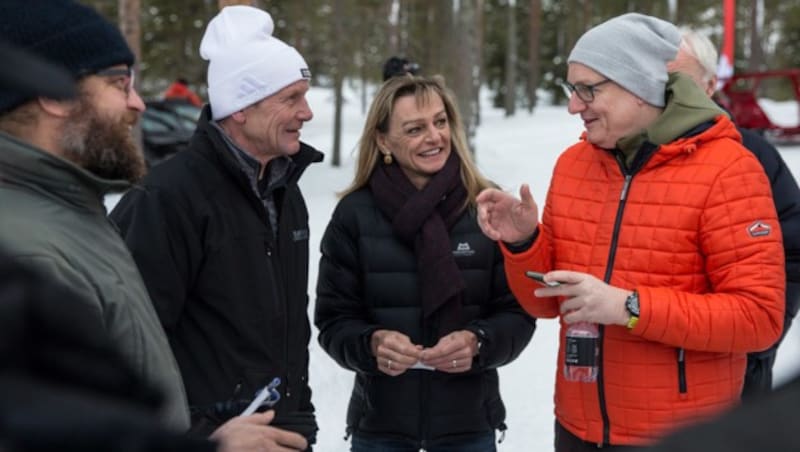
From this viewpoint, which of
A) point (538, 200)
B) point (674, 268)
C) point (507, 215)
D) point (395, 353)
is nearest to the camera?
point (674, 268)

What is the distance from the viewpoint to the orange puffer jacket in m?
2.38

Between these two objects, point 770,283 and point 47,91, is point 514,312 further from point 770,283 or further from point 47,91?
point 47,91

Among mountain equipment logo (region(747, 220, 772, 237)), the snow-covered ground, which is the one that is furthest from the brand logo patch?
mountain equipment logo (region(747, 220, 772, 237))

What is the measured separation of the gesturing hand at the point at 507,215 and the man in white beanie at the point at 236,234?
2.16 ft

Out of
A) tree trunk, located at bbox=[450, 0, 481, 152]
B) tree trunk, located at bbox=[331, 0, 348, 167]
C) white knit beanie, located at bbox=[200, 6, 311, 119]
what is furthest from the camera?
tree trunk, located at bbox=[331, 0, 348, 167]

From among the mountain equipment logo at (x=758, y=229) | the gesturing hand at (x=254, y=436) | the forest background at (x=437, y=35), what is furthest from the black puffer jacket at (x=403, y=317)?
the forest background at (x=437, y=35)

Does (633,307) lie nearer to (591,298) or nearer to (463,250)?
(591,298)

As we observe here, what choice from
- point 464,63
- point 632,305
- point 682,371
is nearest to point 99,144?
point 632,305

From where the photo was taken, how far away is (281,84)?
2.88 meters

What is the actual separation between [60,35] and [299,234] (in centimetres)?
140

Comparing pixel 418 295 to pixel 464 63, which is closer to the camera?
pixel 418 295

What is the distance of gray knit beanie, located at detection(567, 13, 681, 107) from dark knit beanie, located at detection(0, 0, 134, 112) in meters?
1.44

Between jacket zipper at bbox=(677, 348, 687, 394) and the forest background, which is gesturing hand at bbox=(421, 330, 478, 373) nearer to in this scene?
jacket zipper at bbox=(677, 348, 687, 394)

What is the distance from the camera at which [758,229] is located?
2387 millimetres
